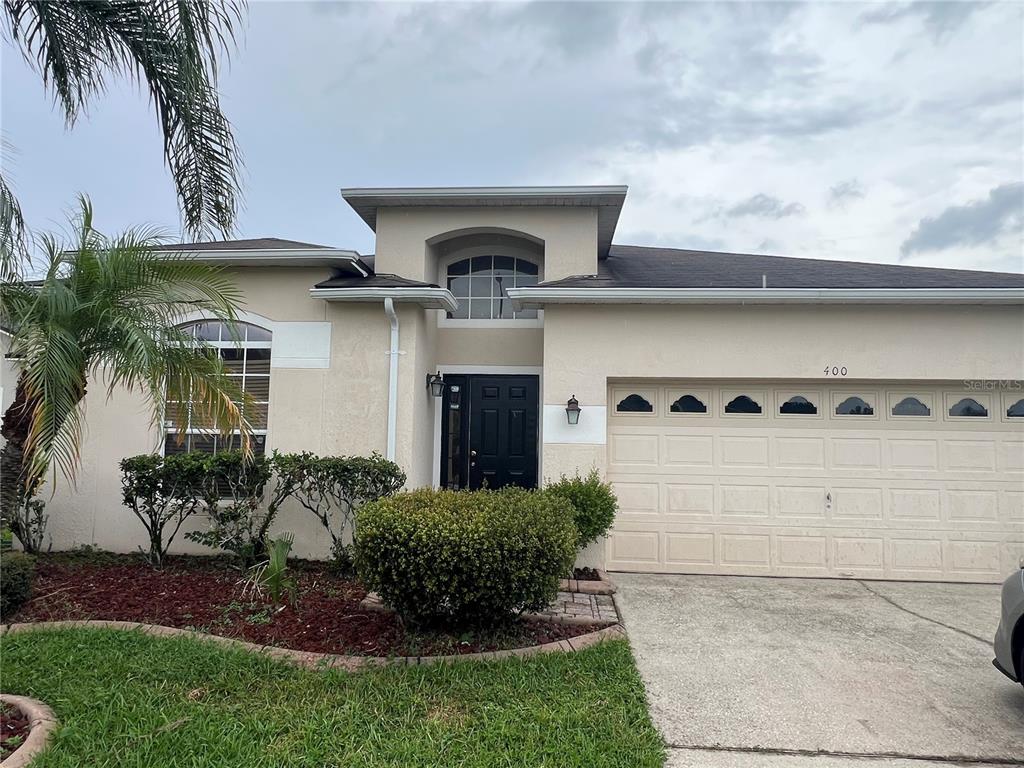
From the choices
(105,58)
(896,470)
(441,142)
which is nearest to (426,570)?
(105,58)

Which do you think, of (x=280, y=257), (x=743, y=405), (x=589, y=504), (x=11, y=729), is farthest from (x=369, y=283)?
(x=11, y=729)

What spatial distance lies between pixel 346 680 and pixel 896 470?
722 cm

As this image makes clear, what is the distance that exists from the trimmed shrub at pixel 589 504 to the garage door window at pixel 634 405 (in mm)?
1180

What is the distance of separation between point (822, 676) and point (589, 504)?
3045 mm

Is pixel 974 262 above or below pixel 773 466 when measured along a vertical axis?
above

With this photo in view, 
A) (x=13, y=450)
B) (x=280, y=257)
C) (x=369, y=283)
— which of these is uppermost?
(x=280, y=257)

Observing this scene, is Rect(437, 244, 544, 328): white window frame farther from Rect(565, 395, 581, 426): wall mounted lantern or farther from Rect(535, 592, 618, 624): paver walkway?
Rect(535, 592, 618, 624): paver walkway

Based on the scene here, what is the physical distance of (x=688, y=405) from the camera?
8.12 m

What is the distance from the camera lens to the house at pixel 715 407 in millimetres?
7684

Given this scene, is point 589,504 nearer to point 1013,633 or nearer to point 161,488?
point 1013,633

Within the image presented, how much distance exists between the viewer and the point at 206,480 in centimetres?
727

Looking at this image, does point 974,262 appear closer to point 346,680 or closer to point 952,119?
point 952,119

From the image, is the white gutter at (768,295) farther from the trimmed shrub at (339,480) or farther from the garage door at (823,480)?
the trimmed shrub at (339,480)

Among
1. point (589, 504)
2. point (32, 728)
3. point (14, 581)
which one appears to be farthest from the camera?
point (589, 504)
